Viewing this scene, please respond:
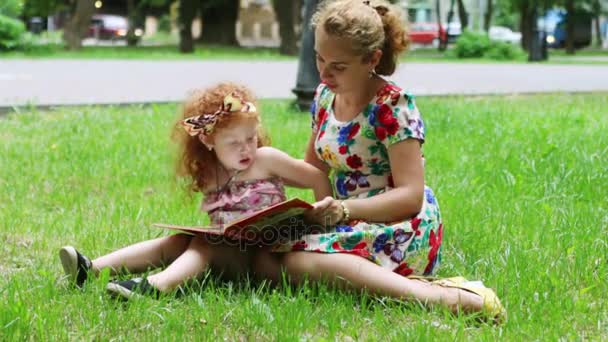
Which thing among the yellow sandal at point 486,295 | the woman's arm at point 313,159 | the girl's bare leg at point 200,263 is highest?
the woman's arm at point 313,159

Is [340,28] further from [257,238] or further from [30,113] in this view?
[30,113]

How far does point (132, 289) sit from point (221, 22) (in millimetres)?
40243

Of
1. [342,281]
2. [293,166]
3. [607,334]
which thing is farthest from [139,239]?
[607,334]

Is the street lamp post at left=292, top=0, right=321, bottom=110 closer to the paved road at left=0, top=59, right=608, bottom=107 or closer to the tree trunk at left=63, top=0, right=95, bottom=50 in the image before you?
the paved road at left=0, top=59, right=608, bottom=107

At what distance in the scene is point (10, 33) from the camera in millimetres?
26906

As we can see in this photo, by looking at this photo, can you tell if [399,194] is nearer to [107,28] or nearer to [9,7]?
[9,7]

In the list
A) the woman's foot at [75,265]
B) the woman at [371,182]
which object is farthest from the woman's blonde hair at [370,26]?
the woman's foot at [75,265]

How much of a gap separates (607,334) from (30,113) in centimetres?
708

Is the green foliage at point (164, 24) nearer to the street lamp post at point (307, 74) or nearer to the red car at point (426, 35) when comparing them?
the red car at point (426, 35)

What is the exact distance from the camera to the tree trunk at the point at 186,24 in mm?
34438

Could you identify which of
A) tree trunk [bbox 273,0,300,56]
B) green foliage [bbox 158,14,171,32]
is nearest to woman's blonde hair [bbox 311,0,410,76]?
tree trunk [bbox 273,0,300,56]

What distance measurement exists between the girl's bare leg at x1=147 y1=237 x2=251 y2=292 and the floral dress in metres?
0.18

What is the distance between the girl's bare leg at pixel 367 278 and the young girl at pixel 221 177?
253mm

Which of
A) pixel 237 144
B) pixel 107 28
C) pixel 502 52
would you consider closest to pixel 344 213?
pixel 237 144
